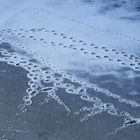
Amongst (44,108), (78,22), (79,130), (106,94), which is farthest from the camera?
(78,22)

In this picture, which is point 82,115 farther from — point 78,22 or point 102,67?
point 78,22

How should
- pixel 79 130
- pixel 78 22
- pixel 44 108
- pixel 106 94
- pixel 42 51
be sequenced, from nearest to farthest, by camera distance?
1. pixel 79 130
2. pixel 44 108
3. pixel 106 94
4. pixel 42 51
5. pixel 78 22

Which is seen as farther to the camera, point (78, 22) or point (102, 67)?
point (78, 22)

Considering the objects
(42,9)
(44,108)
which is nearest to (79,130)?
(44,108)

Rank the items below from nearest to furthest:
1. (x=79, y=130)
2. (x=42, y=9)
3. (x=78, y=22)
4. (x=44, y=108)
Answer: (x=79, y=130) < (x=44, y=108) < (x=78, y=22) < (x=42, y=9)

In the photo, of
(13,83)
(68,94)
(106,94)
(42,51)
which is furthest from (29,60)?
(106,94)

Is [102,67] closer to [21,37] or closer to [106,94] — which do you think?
[106,94]
